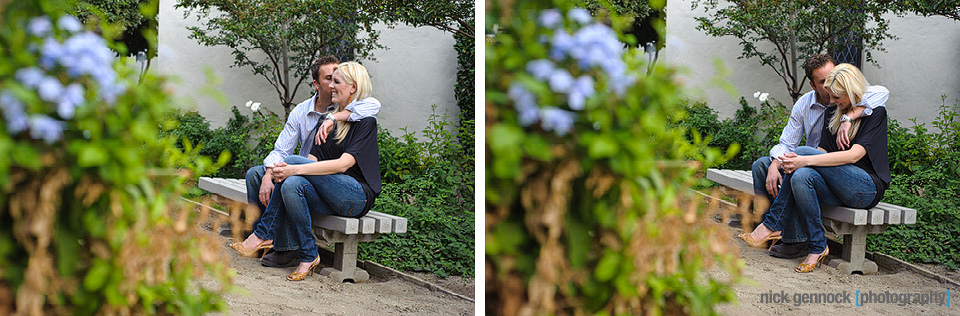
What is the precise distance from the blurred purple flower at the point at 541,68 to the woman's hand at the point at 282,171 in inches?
40.5

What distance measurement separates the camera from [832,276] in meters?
2.17

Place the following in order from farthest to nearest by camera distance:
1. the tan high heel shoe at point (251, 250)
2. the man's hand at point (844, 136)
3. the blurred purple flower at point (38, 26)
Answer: the man's hand at point (844, 136) < the tan high heel shoe at point (251, 250) < the blurred purple flower at point (38, 26)

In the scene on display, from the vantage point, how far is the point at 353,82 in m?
1.99

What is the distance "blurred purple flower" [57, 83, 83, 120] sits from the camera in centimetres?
111

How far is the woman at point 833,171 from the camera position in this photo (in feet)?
6.72

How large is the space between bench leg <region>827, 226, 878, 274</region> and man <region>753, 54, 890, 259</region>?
18cm

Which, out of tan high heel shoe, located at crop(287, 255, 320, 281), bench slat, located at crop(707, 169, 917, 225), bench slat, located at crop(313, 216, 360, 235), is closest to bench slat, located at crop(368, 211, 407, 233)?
bench slat, located at crop(313, 216, 360, 235)

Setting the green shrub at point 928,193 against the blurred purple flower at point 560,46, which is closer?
the blurred purple flower at point 560,46

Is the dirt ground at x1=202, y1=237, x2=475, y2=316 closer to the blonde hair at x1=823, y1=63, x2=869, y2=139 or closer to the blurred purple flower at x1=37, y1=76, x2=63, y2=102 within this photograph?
the blurred purple flower at x1=37, y1=76, x2=63, y2=102

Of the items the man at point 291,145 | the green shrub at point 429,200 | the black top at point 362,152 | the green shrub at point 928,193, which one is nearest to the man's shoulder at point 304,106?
the man at point 291,145

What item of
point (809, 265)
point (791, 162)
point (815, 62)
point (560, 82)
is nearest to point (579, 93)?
point (560, 82)

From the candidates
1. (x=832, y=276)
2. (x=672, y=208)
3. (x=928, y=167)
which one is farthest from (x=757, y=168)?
(x=672, y=208)

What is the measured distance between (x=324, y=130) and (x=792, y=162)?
1.51 m

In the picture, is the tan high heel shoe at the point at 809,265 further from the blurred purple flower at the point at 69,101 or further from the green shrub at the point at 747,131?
the blurred purple flower at the point at 69,101
